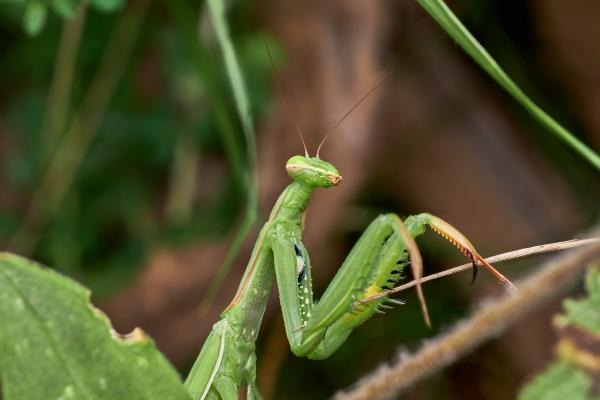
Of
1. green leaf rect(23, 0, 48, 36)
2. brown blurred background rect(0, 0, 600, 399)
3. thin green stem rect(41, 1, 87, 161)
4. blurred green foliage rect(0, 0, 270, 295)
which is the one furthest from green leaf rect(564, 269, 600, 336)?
thin green stem rect(41, 1, 87, 161)

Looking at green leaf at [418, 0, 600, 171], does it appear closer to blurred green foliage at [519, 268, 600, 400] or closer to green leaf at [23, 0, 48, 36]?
blurred green foliage at [519, 268, 600, 400]

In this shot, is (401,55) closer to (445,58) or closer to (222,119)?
(445,58)

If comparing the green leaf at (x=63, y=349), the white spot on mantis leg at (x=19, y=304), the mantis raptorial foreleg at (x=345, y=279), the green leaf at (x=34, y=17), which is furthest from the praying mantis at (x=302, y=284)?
the green leaf at (x=34, y=17)

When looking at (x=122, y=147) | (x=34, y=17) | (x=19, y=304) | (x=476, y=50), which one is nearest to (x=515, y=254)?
(x=476, y=50)

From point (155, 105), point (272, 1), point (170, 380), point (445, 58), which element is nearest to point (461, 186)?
point (445, 58)

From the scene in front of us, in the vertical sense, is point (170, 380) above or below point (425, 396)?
above
